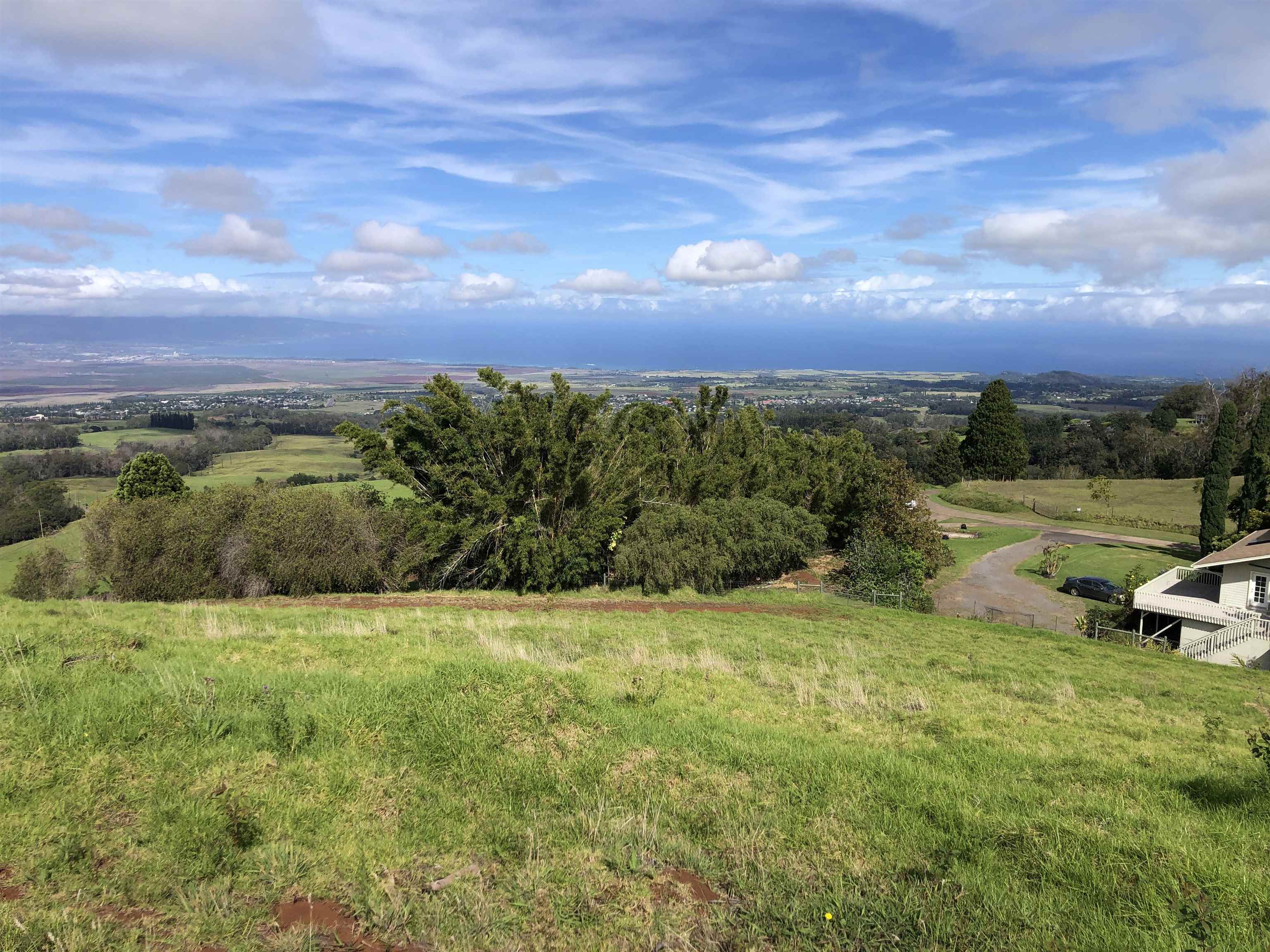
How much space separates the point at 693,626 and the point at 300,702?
38.4ft

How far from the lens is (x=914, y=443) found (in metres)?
87.8

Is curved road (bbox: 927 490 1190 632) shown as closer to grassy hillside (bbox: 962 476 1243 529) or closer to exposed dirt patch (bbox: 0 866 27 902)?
grassy hillside (bbox: 962 476 1243 529)

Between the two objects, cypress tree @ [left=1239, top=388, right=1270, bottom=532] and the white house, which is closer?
the white house

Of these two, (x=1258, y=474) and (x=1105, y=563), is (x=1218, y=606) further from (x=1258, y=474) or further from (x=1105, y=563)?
(x=1258, y=474)

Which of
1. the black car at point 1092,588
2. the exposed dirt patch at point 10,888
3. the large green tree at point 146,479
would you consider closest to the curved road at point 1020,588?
the black car at point 1092,588

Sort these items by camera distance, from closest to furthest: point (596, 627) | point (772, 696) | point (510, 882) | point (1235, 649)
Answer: point (510, 882) → point (772, 696) → point (596, 627) → point (1235, 649)

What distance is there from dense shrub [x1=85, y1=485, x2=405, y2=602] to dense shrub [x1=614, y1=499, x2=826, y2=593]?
952 cm

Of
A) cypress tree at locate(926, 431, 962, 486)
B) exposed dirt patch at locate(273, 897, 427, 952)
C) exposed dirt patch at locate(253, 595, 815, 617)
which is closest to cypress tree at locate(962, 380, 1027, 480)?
cypress tree at locate(926, 431, 962, 486)

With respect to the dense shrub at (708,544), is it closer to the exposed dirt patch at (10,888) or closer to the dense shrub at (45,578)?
the dense shrub at (45,578)

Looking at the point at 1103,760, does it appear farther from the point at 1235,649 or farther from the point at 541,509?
the point at 541,509

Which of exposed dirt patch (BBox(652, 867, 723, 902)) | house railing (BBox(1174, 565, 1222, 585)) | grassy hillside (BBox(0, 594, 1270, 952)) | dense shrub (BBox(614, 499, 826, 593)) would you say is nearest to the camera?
grassy hillside (BBox(0, 594, 1270, 952))

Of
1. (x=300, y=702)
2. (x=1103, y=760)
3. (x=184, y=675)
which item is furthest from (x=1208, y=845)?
(x=184, y=675)

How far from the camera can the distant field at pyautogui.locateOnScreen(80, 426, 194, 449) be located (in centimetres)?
8181

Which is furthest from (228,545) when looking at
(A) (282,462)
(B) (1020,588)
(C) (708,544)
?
(A) (282,462)
